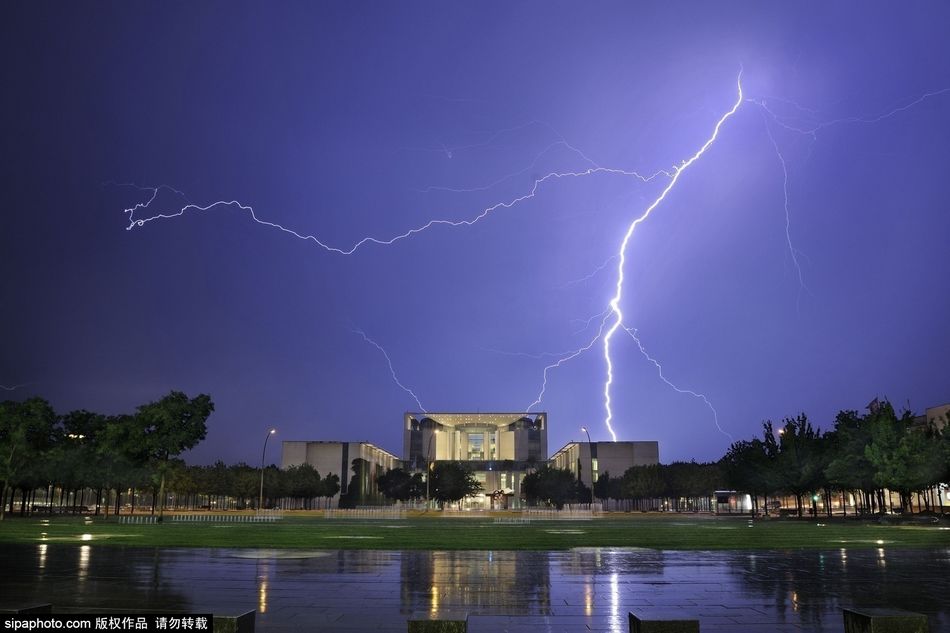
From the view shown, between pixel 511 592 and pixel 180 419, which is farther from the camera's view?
pixel 180 419

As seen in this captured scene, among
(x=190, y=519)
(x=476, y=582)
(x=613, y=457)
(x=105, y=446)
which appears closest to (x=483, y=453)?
(x=613, y=457)

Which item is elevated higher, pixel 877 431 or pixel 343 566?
pixel 877 431

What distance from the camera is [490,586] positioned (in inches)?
559

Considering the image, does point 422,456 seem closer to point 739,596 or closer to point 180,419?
point 180,419

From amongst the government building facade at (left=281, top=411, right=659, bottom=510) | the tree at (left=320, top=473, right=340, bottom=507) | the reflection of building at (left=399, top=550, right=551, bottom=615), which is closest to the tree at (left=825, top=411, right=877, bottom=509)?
the reflection of building at (left=399, top=550, right=551, bottom=615)

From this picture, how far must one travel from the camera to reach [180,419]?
179ft

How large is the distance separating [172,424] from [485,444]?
5735 inches

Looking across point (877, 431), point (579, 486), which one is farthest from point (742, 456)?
point (579, 486)

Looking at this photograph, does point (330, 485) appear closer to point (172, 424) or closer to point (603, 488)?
point (603, 488)

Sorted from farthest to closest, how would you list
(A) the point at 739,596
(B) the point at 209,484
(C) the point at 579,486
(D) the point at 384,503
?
(D) the point at 384,503, (C) the point at 579,486, (B) the point at 209,484, (A) the point at 739,596

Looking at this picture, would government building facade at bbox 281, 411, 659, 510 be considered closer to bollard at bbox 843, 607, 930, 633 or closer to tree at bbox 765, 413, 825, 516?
tree at bbox 765, 413, 825, 516

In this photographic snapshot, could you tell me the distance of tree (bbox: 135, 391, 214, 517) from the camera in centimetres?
5362

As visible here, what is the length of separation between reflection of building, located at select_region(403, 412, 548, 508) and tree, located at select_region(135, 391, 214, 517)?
120050 mm

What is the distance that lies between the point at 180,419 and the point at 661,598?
4897 cm
